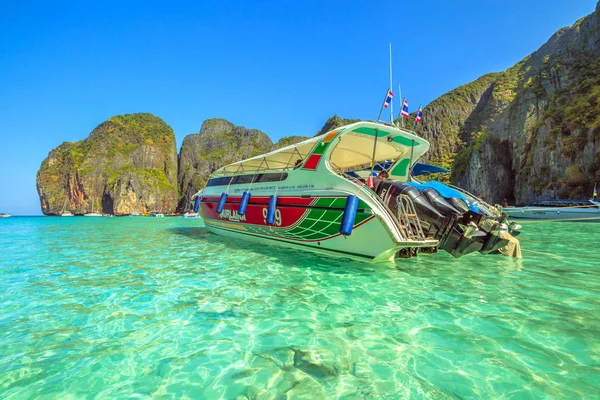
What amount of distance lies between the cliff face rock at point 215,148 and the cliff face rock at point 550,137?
10155cm

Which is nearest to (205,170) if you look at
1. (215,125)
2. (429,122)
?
(215,125)

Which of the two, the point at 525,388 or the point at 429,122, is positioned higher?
the point at 429,122

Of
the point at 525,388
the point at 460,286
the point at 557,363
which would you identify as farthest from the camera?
the point at 460,286

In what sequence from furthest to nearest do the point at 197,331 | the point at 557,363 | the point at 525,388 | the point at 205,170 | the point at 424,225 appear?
the point at 205,170 → the point at 424,225 → the point at 197,331 → the point at 557,363 → the point at 525,388

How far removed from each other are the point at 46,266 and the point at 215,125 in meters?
169

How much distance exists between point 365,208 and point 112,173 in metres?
138

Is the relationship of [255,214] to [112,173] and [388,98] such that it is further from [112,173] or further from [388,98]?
[112,173]

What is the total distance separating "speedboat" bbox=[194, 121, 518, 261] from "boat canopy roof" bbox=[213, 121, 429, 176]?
0.03 metres

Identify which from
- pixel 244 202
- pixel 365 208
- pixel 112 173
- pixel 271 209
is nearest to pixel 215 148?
pixel 112 173

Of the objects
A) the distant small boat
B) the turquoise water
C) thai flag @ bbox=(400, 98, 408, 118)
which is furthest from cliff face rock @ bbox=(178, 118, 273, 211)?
the turquoise water

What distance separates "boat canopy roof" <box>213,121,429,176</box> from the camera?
24.9ft

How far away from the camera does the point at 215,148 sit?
501 feet

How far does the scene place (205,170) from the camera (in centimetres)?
13862

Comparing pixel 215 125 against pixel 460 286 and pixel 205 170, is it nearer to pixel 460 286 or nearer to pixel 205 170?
pixel 205 170
